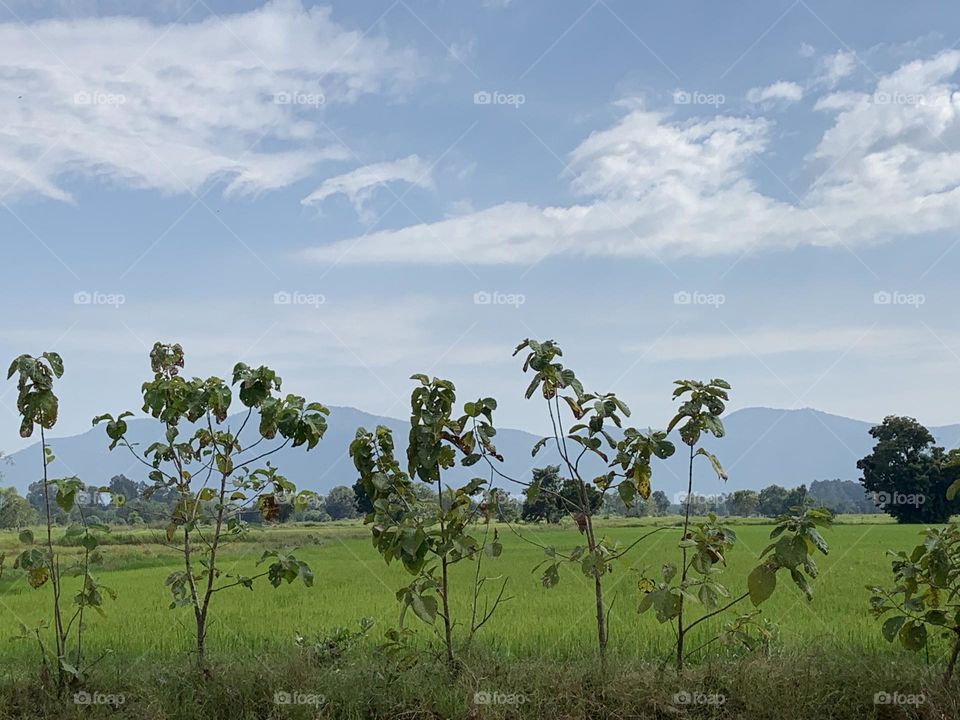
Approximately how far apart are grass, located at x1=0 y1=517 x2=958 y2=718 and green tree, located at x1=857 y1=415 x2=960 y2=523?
22.0 meters

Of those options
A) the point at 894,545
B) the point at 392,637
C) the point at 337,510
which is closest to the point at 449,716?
the point at 392,637

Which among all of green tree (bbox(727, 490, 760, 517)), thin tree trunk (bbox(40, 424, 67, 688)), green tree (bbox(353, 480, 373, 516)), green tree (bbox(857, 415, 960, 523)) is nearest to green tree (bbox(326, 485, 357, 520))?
green tree (bbox(727, 490, 760, 517))

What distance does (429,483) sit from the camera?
5426 mm

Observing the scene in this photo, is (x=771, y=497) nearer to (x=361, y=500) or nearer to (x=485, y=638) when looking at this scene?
(x=361, y=500)

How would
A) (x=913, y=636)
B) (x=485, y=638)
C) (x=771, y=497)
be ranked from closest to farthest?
(x=913, y=636), (x=485, y=638), (x=771, y=497)

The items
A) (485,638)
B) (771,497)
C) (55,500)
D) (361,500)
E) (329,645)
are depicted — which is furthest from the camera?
(771,497)

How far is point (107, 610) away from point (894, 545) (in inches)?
713

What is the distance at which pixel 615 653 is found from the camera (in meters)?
5.75

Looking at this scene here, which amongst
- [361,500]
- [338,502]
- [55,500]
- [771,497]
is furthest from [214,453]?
[771,497]

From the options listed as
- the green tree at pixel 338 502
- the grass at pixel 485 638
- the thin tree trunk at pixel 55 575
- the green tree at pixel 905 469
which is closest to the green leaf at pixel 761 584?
the grass at pixel 485 638

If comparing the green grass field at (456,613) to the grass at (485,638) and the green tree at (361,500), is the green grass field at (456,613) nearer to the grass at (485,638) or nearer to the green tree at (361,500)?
the grass at (485,638)

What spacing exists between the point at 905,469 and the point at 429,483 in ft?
117

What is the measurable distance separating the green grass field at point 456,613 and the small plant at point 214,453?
3.52 ft

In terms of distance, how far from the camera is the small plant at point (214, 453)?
546 cm
